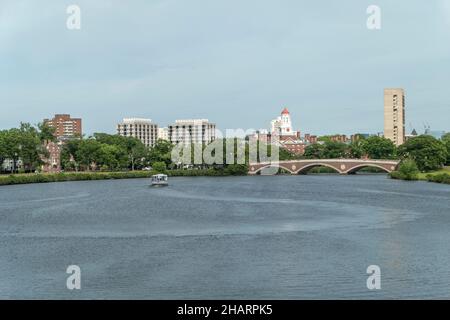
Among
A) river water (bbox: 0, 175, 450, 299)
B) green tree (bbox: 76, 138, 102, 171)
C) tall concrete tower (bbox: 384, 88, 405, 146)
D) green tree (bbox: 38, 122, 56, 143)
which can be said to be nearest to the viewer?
river water (bbox: 0, 175, 450, 299)

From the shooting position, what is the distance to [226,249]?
30.8 m

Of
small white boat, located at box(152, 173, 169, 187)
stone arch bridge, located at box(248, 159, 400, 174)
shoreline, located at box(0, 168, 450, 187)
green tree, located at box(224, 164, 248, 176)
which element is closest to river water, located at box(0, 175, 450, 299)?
small white boat, located at box(152, 173, 169, 187)

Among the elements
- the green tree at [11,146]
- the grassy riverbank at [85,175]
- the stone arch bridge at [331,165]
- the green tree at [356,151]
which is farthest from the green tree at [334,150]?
the green tree at [11,146]

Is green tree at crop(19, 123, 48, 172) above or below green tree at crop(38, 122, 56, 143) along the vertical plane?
below

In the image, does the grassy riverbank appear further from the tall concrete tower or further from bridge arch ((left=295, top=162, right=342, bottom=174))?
the tall concrete tower

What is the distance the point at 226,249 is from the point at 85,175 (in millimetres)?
74255

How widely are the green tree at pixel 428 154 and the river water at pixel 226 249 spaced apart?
44250 millimetres

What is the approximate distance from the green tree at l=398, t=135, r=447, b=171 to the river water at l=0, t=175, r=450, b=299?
4425 centimetres

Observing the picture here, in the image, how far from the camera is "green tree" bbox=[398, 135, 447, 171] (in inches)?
3807

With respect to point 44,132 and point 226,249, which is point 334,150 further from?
point 226,249

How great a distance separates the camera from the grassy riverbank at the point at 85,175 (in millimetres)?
89625

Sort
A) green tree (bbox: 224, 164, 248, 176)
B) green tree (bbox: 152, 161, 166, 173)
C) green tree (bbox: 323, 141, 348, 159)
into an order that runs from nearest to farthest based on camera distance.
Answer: green tree (bbox: 152, 161, 166, 173)
green tree (bbox: 224, 164, 248, 176)
green tree (bbox: 323, 141, 348, 159)

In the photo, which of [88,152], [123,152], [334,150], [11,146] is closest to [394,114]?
[334,150]
